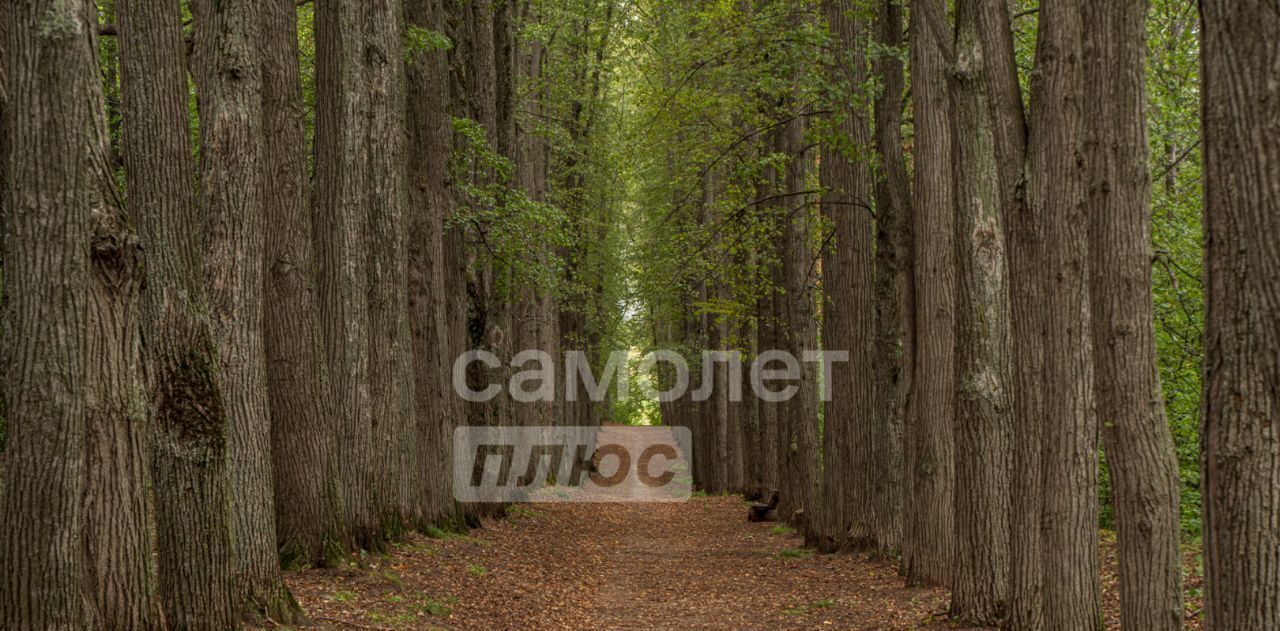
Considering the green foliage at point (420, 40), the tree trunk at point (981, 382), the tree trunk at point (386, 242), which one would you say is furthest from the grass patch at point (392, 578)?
the green foliage at point (420, 40)

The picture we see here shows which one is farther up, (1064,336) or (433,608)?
(1064,336)

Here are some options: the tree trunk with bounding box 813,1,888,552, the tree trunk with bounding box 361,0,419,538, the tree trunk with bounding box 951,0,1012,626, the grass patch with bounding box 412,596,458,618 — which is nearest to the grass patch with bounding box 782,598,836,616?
the tree trunk with bounding box 951,0,1012,626

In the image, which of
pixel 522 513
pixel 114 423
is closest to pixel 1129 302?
pixel 114 423

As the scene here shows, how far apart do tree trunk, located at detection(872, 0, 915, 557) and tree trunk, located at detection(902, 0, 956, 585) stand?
51 centimetres

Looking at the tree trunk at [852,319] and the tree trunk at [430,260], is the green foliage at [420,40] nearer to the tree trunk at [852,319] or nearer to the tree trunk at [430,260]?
the tree trunk at [430,260]

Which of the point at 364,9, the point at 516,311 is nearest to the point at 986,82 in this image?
the point at 364,9

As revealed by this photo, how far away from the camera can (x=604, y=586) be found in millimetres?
13930

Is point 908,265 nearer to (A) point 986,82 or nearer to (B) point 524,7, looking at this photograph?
(A) point 986,82

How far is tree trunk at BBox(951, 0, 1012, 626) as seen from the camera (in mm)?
8555

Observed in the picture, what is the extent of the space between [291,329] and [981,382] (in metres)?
6.26

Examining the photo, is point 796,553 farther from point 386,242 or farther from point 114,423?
point 114,423

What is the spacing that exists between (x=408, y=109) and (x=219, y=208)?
25.7ft

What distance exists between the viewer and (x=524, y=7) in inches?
867

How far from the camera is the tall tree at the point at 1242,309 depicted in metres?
3.49
